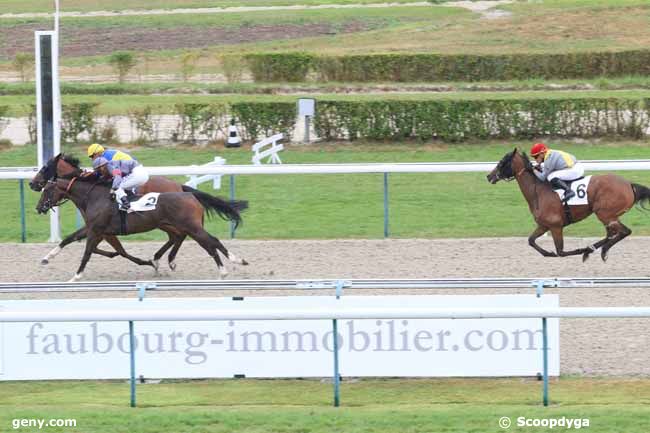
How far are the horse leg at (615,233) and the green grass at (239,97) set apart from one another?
6544 millimetres

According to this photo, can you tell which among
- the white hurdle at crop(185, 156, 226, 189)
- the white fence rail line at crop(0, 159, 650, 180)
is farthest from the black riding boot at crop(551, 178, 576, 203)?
the white hurdle at crop(185, 156, 226, 189)

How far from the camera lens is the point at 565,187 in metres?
11.0

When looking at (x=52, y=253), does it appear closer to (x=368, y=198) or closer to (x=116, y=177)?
(x=116, y=177)

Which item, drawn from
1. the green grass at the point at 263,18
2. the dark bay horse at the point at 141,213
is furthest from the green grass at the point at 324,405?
the green grass at the point at 263,18

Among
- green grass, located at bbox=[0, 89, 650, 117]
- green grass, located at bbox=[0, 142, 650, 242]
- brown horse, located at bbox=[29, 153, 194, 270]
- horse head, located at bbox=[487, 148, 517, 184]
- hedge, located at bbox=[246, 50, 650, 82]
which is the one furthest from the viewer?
hedge, located at bbox=[246, 50, 650, 82]

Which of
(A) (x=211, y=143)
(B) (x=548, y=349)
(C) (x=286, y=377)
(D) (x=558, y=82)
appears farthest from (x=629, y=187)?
(D) (x=558, y=82)

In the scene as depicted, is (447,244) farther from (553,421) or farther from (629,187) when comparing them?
(553,421)

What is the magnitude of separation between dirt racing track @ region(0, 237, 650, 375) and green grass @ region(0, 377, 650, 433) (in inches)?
80.2

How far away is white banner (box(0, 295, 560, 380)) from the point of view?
7492mm

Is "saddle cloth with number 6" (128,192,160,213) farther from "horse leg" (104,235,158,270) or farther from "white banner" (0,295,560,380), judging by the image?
"white banner" (0,295,560,380)

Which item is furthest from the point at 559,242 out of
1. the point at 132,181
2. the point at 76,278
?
the point at 76,278

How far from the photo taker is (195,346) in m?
7.54

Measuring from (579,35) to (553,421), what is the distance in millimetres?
20603

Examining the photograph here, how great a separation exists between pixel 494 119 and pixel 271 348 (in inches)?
403
